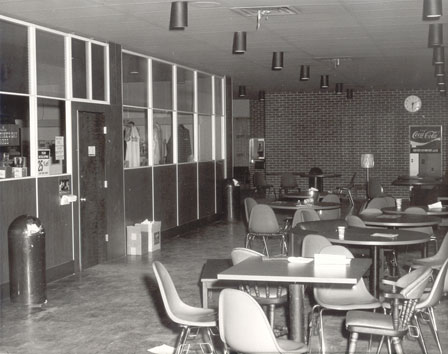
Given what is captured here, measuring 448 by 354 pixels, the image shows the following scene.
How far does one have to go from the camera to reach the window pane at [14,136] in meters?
7.55

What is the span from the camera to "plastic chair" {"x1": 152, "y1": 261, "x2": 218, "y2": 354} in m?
4.63

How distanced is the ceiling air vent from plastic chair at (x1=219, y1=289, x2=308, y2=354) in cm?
415

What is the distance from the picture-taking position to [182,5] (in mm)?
6523

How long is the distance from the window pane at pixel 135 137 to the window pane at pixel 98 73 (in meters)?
1.06

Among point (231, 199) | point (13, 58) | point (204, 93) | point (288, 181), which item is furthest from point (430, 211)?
point (288, 181)

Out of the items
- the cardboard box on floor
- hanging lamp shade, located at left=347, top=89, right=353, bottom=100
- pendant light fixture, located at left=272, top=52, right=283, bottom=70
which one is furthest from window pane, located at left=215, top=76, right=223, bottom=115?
hanging lamp shade, located at left=347, top=89, right=353, bottom=100

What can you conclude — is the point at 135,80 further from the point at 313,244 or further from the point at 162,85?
the point at 313,244

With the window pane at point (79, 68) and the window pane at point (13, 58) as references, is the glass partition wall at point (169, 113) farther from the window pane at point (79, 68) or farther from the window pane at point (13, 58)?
the window pane at point (13, 58)

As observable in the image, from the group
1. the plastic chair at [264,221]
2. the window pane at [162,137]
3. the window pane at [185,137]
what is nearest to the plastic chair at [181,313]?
Answer: the plastic chair at [264,221]

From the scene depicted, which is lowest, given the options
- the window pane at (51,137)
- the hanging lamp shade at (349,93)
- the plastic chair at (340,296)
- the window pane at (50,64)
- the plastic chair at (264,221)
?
the plastic chair at (340,296)

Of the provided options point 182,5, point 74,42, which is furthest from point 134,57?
point 182,5

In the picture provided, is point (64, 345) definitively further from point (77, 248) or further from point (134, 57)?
point (134, 57)

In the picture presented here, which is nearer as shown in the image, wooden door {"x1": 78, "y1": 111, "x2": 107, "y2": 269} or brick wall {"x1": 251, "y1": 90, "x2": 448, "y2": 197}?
wooden door {"x1": 78, "y1": 111, "x2": 107, "y2": 269}

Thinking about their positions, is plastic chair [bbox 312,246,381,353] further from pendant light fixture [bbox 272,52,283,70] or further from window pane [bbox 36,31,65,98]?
pendant light fixture [bbox 272,52,283,70]
